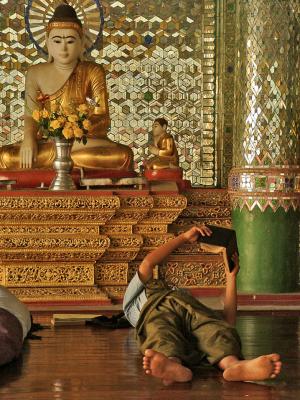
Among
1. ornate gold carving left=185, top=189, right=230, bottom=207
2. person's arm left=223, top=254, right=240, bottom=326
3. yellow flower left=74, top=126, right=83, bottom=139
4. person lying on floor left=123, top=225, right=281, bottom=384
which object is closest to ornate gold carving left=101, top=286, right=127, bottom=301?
ornate gold carving left=185, top=189, right=230, bottom=207

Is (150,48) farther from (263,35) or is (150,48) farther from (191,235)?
(191,235)

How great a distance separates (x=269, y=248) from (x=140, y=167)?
1919 millimetres

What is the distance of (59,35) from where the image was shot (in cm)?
838

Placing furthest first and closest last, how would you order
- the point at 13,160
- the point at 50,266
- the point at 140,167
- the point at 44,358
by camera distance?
the point at 140,167 → the point at 13,160 → the point at 50,266 → the point at 44,358

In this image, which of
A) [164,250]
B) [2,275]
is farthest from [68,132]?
[164,250]

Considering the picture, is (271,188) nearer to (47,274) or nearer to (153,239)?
(153,239)

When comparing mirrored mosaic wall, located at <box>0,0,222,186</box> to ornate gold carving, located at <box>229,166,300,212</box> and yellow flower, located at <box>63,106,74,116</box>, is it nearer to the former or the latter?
yellow flower, located at <box>63,106,74,116</box>

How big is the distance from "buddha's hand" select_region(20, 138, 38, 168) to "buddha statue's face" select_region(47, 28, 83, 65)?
783 mm

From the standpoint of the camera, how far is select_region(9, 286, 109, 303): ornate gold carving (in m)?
6.97

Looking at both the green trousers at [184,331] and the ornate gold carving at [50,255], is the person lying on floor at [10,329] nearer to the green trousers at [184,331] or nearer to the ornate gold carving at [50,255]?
the green trousers at [184,331]

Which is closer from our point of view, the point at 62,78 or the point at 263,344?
the point at 263,344

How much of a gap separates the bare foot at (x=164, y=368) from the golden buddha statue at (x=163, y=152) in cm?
409

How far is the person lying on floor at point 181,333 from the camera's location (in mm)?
4199

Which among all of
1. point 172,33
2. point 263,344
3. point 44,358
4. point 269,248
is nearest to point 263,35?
point 269,248
